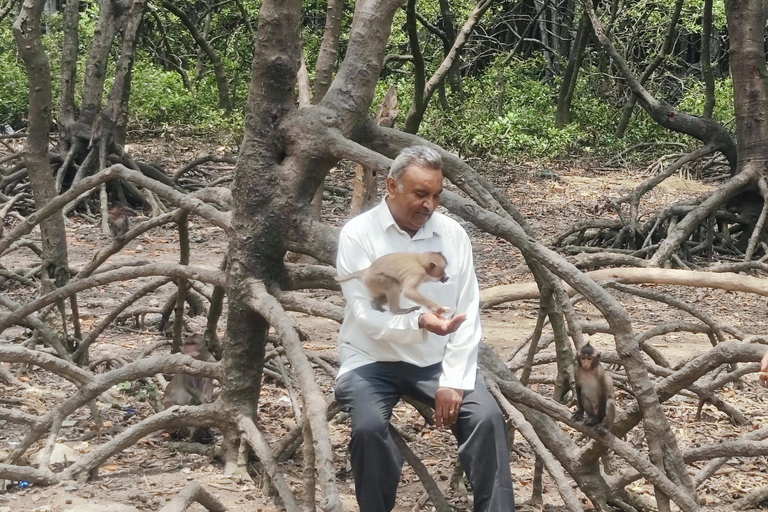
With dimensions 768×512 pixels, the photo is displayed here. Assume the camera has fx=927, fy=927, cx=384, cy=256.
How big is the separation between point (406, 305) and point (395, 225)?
0.32 metres

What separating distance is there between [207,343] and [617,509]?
215 centimetres

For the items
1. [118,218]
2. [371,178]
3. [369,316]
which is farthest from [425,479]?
[118,218]

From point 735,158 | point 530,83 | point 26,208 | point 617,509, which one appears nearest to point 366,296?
point 617,509

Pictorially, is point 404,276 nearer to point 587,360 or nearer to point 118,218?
point 587,360

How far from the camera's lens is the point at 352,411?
3152mm

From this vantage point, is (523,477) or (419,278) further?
(523,477)

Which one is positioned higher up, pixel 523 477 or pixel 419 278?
pixel 419 278

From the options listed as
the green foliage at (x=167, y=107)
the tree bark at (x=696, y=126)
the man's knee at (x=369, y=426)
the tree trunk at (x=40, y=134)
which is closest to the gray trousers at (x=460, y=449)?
the man's knee at (x=369, y=426)

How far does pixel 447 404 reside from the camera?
306cm

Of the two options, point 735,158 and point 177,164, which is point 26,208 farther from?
point 735,158

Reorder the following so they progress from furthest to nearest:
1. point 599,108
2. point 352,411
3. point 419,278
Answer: point 599,108 → point 352,411 → point 419,278

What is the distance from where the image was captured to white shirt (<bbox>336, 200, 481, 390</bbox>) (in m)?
3.08

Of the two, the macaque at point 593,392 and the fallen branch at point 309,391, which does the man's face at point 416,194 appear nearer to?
the fallen branch at point 309,391

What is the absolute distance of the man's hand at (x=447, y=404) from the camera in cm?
306
